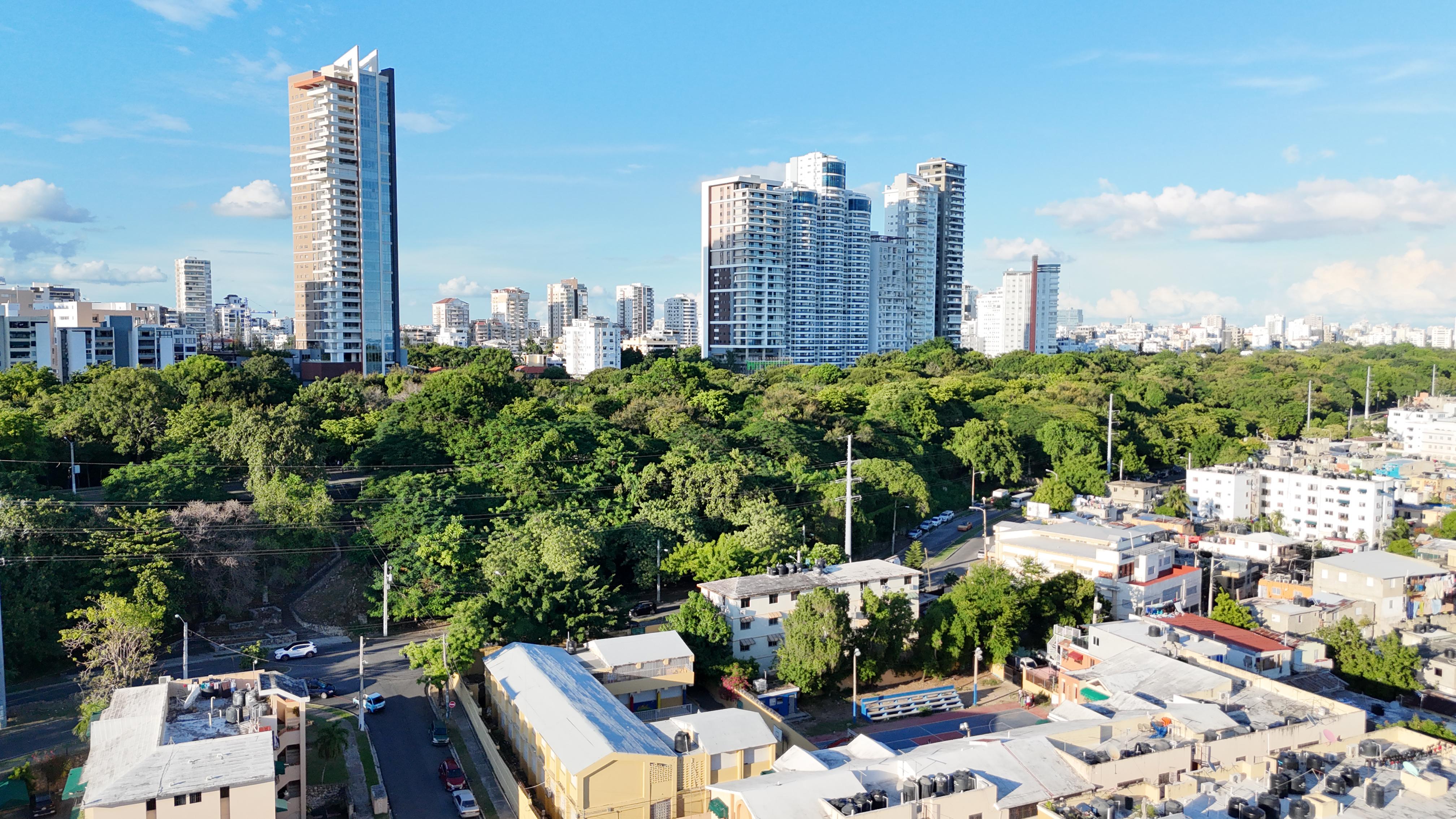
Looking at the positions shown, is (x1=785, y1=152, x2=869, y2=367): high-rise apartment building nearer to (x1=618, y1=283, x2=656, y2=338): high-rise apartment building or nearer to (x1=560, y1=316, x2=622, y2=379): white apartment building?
(x1=560, y1=316, x2=622, y2=379): white apartment building

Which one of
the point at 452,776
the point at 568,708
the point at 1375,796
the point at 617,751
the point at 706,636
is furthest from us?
the point at 706,636

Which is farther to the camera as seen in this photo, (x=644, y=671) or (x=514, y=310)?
(x=514, y=310)

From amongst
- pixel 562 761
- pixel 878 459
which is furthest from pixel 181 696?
pixel 878 459

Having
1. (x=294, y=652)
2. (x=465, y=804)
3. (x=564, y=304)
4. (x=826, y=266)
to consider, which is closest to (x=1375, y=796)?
(x=465, y=804)

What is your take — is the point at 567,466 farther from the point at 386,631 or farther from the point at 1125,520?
the point at 1125,520

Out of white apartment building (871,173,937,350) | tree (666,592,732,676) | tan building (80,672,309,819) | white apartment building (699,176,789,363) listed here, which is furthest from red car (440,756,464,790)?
white apartment building (871,173,937,350)

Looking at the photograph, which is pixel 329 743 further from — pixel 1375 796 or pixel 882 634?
pixel 1375 796
